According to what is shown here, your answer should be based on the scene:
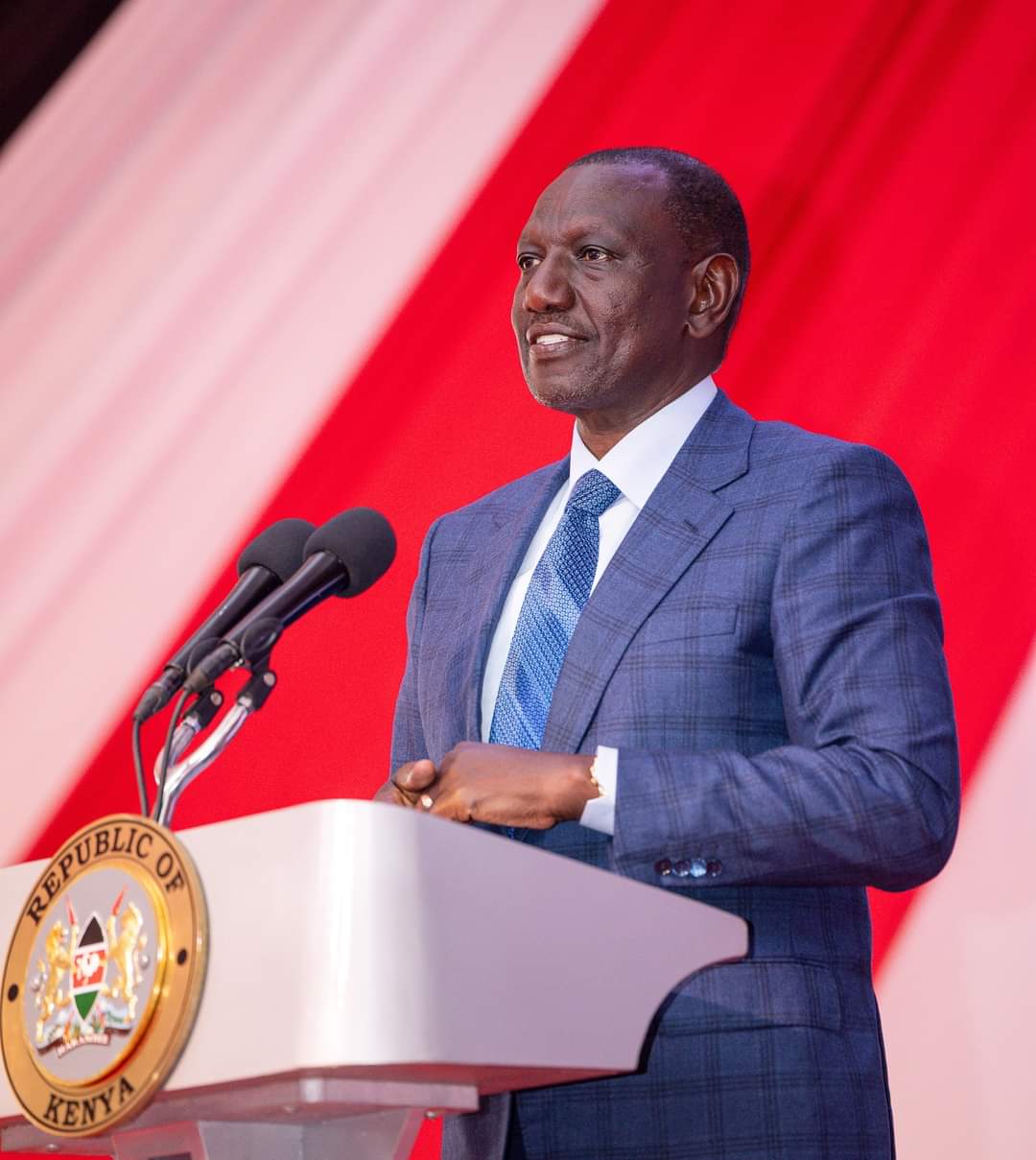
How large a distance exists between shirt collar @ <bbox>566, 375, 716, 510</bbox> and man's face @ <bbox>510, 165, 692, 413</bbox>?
1.3 inches

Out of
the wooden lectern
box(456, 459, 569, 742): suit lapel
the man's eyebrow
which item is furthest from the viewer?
the man's eyebrow

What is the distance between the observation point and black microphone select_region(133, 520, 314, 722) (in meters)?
1.33

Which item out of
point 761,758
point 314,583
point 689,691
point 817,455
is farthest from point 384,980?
point 817,455

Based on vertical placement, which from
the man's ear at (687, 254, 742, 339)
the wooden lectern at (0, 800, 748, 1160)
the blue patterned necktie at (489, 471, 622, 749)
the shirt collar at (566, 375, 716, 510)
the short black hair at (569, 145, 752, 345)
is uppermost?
the short black hair at (569, 145, 752, 345)

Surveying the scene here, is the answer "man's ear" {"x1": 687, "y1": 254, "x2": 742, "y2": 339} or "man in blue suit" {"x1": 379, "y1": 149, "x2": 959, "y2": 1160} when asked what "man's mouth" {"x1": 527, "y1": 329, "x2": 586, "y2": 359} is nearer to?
"man in blue suit" {"x1": 379, "y1": 149, "x2": 959, "y2": 1160}

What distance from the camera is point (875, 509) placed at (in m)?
1.74

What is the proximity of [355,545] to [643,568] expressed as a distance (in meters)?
0.44

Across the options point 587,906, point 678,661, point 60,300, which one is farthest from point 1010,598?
point 60,300

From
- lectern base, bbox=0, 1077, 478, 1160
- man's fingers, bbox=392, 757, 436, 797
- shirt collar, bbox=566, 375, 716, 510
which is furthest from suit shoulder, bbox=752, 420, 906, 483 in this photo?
lectern base, bbox=0, 1077, 478, 1160

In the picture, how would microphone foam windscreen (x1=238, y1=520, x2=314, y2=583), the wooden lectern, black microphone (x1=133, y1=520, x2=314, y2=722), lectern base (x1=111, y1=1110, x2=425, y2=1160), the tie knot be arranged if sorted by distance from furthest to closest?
the tie knot
microphone foam windscreen (x1=238, y1=520, x2=314, y2=583)
black microphone (x1=133, y1=520, x2=314, y2=722)
lectern base (x1=111, y1=1110, x2=425, y2=1160)
the wooden lectern

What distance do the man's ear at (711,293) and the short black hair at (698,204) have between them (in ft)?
0.04

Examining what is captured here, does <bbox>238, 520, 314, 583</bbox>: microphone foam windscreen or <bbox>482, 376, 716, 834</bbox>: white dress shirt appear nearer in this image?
<bbox>238, 520, 314, 583</bbox>: microphone foam windscreen

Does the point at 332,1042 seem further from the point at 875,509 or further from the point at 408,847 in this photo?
the point at 875,509

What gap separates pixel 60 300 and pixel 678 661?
6.09ft
